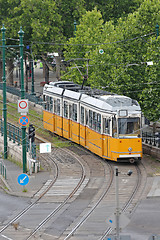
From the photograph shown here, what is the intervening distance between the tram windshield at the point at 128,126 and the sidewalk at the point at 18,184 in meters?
4.83

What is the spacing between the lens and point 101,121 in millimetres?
37062

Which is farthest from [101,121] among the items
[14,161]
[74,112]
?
[14,161]

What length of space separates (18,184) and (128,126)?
22.6ft

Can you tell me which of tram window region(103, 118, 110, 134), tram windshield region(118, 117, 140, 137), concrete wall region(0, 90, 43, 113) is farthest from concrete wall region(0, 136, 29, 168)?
concrete wall region(0, 90, 43, 113)

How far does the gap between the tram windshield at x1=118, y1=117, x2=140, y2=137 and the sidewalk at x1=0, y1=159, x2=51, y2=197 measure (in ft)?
15.8

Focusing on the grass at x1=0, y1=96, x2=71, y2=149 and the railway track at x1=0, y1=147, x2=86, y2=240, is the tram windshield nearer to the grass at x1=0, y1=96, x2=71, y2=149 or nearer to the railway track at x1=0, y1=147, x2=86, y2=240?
the railway track at x1=0, y1=147, x2=86, y2=240

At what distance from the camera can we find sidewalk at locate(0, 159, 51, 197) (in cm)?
3247

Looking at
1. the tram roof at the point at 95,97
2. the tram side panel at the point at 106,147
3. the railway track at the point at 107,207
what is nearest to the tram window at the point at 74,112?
the tram roof at the point at 95,97

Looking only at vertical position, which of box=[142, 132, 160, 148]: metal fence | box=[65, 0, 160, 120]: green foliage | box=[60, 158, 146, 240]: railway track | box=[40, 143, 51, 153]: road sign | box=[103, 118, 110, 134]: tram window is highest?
box=[65, 0, 160, 120]: green foliage

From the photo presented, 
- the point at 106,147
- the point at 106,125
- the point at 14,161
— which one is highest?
the point at 106,125

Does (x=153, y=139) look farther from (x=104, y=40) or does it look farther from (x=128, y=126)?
(x=104, y=40)

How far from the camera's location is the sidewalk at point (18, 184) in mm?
32469

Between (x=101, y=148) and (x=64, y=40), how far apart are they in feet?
114

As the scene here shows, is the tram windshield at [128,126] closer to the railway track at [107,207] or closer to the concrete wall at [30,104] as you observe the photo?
the railway track at [107,207]
